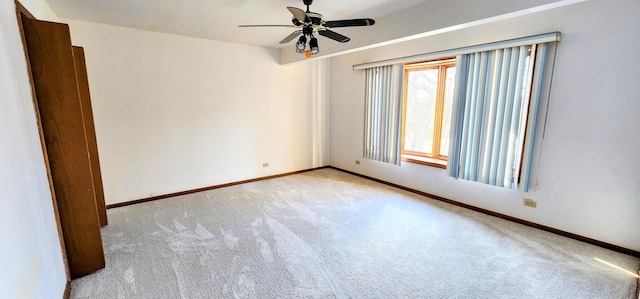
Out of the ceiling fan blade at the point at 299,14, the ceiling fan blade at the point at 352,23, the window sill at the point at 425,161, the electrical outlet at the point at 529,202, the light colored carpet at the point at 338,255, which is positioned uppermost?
the ceiling fan blade at the point at 352,23

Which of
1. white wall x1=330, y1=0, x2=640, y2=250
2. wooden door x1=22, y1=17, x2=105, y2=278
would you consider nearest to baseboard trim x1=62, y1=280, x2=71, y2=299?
wooden door x1=22, y1=17, x2=105, y2=278

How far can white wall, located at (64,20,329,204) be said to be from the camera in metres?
3.39

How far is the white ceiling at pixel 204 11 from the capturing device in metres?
2.59

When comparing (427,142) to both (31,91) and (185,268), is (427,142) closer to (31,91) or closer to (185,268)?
(185,268)

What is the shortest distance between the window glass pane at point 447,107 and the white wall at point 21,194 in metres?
4.05

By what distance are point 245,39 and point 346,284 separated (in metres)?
3.53

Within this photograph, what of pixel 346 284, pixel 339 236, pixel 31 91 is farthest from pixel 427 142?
pixel 31 91

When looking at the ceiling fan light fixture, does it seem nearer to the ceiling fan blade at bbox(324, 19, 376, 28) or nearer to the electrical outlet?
the ceiling fan blade at bbox(324, 19, 376, 28)

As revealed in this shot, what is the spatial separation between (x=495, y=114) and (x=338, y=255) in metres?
2.37

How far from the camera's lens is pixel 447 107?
12.3 feet

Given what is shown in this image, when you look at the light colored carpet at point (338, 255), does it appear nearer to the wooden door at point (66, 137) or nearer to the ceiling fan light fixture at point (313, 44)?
the wooden door at point (66, 137)

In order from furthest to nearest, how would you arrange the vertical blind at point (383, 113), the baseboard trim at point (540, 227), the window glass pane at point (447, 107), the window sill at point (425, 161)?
the vertical blind at point (383, 113) < the window sill at point (425, 161) < the window glass pane at point (447, 107) < the baseboard trim at point (540, 227)

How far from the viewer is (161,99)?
373cm

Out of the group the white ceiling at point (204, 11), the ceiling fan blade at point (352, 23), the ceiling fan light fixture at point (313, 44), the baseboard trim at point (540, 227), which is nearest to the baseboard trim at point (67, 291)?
the white ceiling at point (204, 11)
